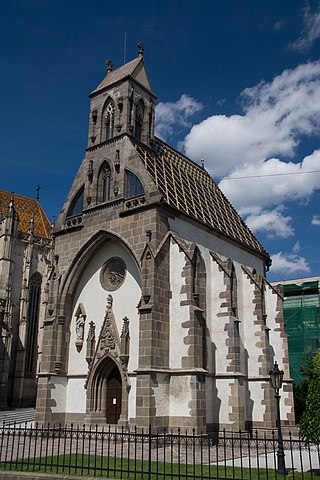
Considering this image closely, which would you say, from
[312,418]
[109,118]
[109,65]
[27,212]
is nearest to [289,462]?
[312,418]

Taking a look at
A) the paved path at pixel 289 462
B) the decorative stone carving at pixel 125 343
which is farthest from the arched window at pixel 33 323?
the paved path at pixel 289 462

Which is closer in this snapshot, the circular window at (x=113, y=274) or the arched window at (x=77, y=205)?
the circular window at (x=113, y=274)

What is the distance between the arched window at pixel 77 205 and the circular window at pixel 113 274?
3.59 m

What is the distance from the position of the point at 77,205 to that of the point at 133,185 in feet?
13.8

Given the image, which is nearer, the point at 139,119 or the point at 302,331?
the point at 139,119

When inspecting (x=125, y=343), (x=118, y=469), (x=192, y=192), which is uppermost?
(x=192, y=192)

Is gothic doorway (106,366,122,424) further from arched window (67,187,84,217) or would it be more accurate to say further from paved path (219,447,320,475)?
arched window (67,187,84,217)

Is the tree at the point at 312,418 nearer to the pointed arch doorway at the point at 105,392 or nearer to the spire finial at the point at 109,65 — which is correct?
the pointed arch doorway at the point at 105,392

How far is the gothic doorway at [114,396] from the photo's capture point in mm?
22469

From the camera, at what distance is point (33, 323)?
155 ft

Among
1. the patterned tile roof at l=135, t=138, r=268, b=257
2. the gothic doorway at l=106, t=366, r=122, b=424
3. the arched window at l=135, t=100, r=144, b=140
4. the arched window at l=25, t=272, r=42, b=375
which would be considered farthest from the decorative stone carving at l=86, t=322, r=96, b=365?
the arched window at l=25, t=272, r=42, b=375

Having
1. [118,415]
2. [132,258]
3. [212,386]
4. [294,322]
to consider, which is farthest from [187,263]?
[294,322]

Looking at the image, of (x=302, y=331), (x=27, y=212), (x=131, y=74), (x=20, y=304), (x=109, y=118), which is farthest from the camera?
(x=27, y=212)

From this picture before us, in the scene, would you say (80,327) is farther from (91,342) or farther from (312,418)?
(312,418)
